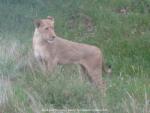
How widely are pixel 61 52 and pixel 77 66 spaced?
0.42 m

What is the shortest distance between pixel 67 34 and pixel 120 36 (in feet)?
4.58

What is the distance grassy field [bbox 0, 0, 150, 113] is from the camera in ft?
36.8

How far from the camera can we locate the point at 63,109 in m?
11.0

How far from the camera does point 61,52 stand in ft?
45.8

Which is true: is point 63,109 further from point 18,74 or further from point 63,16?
point 63,16

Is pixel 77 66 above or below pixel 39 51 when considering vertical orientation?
below

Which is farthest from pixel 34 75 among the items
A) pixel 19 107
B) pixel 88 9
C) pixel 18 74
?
pixel 88 9

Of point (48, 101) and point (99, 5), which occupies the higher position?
point (99, 5)

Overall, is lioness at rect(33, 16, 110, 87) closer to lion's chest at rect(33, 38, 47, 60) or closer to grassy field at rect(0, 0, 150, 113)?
lion's chest at rect(33, 38, 47, 60)

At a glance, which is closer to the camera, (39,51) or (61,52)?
(39,51)

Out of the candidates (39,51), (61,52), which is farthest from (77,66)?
(39,51)

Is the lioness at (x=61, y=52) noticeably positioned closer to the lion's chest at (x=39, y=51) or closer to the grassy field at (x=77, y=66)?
the lion's chest at (x=39, y=51)

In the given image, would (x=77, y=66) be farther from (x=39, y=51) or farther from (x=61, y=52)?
(x=39, y=51)

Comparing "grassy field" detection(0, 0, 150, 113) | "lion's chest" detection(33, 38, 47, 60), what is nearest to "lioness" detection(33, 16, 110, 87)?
"lion's chest" detection(33, 38, 47, 60)
